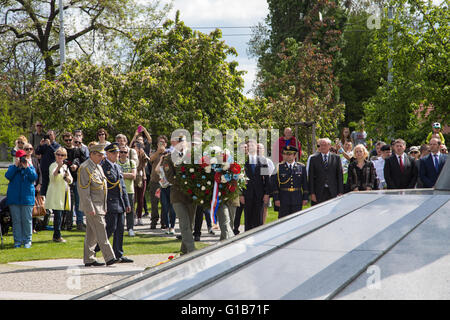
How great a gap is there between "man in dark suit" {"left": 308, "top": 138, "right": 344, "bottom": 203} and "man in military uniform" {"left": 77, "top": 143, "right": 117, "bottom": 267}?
4002mm

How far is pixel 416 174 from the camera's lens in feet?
35.2

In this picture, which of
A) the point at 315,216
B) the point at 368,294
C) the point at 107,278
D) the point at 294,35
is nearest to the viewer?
the point at 368,294

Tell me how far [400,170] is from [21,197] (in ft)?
24.2

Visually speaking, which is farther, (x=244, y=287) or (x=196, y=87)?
(x=196, y=87)

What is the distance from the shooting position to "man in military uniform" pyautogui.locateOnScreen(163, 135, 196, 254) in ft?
28.7

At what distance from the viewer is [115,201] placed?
28.3 feet

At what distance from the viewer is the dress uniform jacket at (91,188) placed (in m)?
8.16

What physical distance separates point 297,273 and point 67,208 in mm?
9070

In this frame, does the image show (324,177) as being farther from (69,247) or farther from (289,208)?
(69,247)

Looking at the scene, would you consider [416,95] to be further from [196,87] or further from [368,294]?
[368,294]

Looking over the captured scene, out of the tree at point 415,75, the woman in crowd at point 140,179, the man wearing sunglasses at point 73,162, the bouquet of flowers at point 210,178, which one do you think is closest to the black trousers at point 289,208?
the bouquet of flowers at point 210,178

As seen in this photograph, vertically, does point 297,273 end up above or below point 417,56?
below

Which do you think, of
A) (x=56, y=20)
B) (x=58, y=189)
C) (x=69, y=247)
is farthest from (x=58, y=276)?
(x=56, y=20)

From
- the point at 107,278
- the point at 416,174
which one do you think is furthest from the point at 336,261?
the point at 416,174
